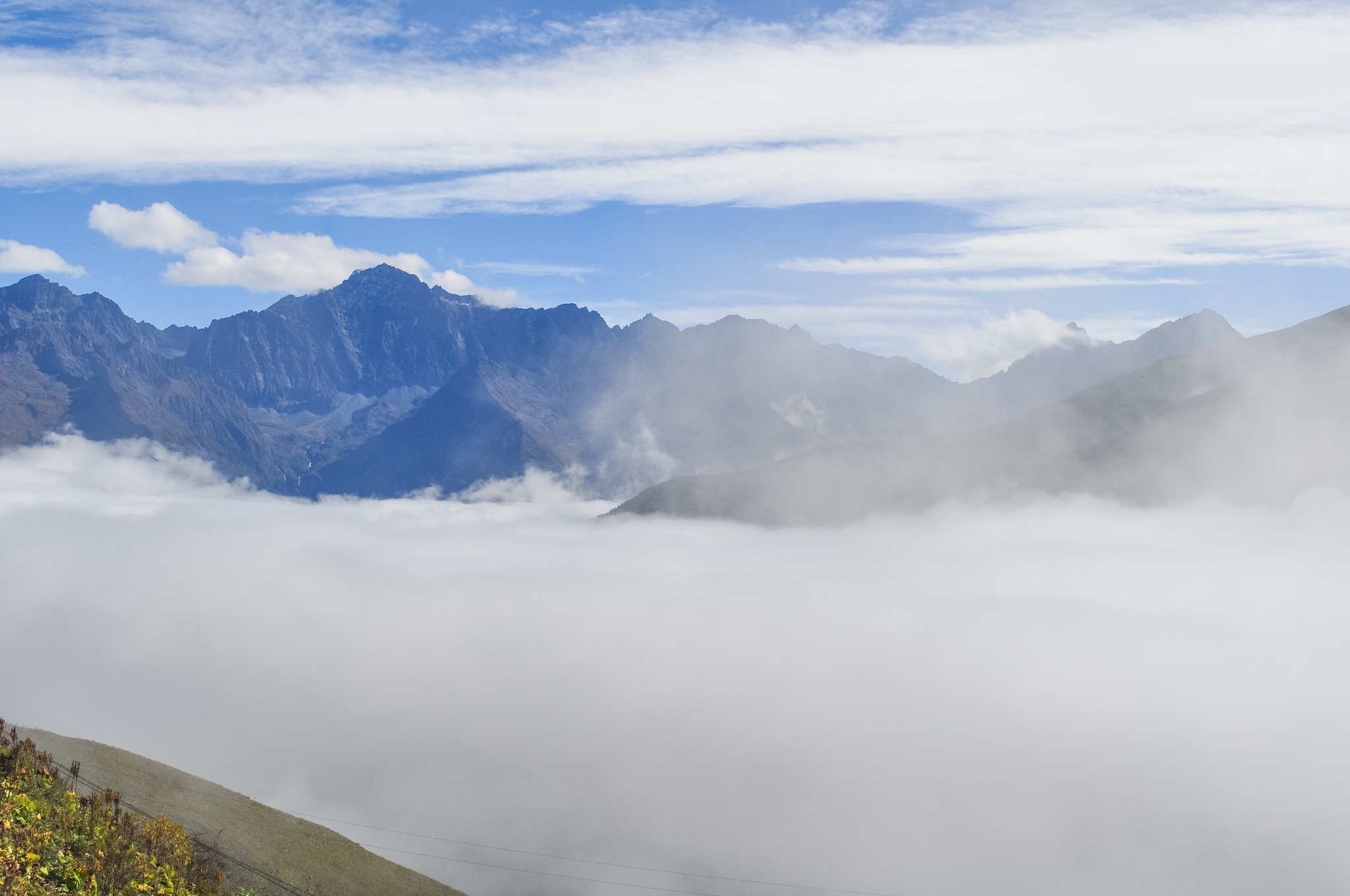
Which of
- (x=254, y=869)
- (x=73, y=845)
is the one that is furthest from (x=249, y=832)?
(x=73, y=845)

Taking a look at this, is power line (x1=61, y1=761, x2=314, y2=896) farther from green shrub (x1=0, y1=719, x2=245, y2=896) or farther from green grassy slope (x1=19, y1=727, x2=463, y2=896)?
green shrub (x1=0, y1=719, x2=245, y2=896)

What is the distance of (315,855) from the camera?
Answer: 92.4m

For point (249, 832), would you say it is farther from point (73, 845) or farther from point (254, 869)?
point (73, 845)

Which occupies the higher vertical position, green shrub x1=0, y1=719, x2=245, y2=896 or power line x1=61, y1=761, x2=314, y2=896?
green shrub x1=0, y1=719, x2=245, y2=896

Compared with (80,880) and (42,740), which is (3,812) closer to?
(80,880)

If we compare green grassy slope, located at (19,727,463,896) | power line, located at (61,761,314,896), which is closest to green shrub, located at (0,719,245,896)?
power line, located at (61,761,314,896)

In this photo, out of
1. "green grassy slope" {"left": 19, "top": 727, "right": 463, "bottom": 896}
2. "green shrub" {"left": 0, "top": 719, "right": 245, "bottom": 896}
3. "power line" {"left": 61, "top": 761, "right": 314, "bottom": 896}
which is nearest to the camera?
"green shrub" {"left": 0, "top": 719, "right": 245, "bottom": 896}

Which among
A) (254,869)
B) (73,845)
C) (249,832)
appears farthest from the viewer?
(249,832)

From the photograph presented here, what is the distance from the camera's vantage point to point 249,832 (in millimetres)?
90812

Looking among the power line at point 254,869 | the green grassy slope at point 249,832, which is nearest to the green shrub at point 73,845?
the power line at point 254,869

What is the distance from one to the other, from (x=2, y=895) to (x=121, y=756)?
83616 mm

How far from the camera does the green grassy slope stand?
280 feet

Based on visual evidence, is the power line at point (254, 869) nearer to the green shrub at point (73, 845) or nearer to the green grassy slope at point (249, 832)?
the green grassy slope at point (249, 832)

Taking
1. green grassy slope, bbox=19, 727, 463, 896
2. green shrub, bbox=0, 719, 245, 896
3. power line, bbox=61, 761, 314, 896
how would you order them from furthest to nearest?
green grassy slope, bbox=19, 727, 463, 896, power line, bbox=61, 761, 314, 896, green shrub, bbox=0, 719, 245, 896
